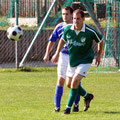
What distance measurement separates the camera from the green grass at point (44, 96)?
7273mm

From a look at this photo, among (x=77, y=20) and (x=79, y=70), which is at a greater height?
(x=77, y=20)

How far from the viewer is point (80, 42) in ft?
24.3

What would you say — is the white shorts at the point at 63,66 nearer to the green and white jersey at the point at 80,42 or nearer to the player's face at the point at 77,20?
the green and white jersey at the point at 80,42

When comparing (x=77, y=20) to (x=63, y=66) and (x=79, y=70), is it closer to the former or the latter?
(x=79, y=70)

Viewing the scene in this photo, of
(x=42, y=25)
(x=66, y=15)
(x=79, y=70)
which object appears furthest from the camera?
(x=42, y=25)

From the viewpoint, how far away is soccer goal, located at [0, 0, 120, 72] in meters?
16.1

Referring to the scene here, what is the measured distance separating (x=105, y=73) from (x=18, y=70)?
9.85 feet

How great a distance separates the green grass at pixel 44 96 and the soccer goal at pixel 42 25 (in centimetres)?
157

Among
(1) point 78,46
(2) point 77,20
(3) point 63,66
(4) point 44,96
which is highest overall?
(2) point 77,20

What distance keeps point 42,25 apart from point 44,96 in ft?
19.6

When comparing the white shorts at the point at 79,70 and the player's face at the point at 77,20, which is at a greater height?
the player's face at the point at 77,20

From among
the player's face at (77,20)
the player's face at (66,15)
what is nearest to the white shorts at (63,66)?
the player's face at (66,15)

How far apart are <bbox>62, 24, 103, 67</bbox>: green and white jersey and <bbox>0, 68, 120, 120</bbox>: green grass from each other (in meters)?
0.92

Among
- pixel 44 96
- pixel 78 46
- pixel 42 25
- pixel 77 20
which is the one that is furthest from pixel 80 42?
pixel 42 25
